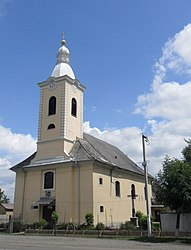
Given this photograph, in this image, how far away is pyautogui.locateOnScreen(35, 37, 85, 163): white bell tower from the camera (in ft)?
124

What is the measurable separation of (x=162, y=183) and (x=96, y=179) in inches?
389

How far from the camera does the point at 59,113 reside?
3872 cm

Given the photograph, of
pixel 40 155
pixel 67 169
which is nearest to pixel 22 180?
pixel 40 155

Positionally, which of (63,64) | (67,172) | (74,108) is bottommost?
(67,172)

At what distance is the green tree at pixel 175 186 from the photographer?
25.4m

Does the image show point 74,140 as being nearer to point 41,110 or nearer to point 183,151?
point 41,110

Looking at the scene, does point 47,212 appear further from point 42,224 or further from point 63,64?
point 63,64

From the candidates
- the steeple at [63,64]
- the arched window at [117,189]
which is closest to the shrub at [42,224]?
the arched window at [117,189]

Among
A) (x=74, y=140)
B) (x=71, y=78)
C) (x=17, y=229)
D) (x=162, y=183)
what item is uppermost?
(x=71, y=78)

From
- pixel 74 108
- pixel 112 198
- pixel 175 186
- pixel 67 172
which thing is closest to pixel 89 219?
pixel 112 198

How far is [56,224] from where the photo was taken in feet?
109

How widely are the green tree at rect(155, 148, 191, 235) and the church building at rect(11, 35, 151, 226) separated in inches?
372

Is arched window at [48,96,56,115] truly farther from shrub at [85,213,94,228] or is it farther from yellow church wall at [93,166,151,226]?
shrub at [85,213,94,228]

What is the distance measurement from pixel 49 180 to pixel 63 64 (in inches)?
591
